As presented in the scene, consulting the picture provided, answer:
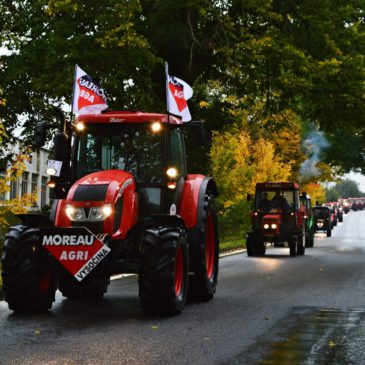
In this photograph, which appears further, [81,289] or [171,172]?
[81,289]

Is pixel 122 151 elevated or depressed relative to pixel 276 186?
depressed

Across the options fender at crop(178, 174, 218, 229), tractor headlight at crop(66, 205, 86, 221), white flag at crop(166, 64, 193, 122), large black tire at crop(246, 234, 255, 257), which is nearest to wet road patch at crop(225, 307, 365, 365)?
fender at crop(178, 174, 218, 229)

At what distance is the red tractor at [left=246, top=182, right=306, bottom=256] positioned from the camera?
26531mm

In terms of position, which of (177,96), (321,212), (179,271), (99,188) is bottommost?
(179,271)

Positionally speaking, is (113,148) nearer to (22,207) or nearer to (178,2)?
(22,207)

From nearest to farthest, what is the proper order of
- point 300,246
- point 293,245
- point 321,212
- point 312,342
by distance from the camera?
point 312,342 → point 293,245 → point 300,246 → point 321,212

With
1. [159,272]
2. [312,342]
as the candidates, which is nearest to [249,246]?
[159,272]

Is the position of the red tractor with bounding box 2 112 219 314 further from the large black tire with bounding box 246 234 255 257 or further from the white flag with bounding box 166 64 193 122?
the large black tire with bounding box 246 234 255 257

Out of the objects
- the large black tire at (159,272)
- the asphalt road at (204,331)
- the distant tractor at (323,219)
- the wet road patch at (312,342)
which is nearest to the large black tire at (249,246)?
the asphalt road at (204,331)

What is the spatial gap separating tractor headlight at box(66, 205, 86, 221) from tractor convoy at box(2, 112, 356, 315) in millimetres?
12

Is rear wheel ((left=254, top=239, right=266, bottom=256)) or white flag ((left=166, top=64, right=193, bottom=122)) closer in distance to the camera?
white flag ((left=166, top=64, right=193, bottom=122))

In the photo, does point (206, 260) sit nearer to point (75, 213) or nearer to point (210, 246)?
point (210, 246)

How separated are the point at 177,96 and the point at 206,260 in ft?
8.45

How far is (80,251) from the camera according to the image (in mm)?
9555
